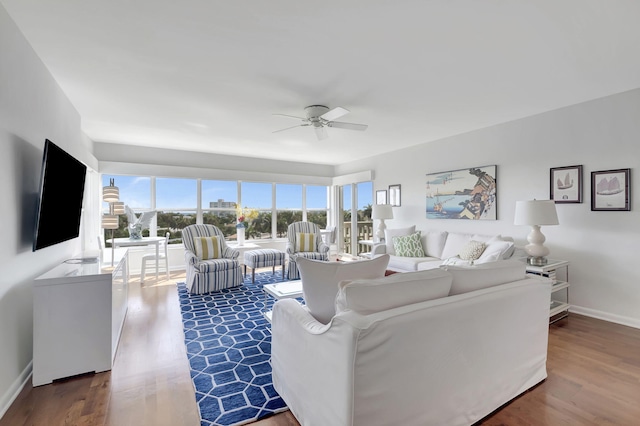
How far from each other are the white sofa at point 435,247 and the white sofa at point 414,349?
6.21 ft

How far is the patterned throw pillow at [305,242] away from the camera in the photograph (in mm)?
5676

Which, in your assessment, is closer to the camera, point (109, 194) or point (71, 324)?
point (71, 324)

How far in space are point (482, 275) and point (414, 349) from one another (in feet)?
2.61

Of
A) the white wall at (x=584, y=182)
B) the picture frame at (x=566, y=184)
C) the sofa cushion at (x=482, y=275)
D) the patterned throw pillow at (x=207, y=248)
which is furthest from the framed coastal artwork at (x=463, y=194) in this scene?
the patterned throw pillow at (x=207, y=248)

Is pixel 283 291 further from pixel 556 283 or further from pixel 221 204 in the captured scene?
pixel 221 204

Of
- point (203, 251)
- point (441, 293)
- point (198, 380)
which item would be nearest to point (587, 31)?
point (441, 293)

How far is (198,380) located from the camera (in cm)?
225

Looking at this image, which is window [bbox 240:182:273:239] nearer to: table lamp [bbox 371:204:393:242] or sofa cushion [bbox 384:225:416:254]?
table lamp [bbox 371:204:393:242]

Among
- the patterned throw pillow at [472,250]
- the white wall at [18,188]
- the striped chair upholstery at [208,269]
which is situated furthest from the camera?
the striped chair upholstery at [208,269]

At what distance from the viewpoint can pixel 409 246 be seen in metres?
4.97

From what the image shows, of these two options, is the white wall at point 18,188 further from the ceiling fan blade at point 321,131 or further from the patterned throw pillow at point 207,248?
the ceiling fan blade at point 321,131

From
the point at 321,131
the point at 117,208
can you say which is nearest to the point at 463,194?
the point at 321,131

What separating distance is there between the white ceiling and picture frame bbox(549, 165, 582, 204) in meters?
0.77

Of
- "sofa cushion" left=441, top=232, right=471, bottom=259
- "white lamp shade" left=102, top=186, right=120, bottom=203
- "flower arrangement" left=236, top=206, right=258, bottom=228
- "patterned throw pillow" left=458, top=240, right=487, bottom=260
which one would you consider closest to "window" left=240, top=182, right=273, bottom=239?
"flower arrangement" left=236, top=206, right=258, bottom=228
